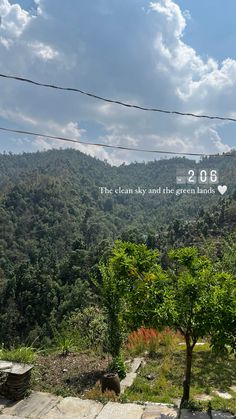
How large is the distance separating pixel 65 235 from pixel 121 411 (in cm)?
8641

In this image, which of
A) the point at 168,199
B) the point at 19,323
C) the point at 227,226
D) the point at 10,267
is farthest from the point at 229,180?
the point at 19,323

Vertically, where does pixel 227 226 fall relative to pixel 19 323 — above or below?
above

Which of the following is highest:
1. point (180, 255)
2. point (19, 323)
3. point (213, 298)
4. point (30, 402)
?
point (180, 255)

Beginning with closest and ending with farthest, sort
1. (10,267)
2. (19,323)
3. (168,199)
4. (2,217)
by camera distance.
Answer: (19,323)
(10,267)
(2,217)
(168,199)

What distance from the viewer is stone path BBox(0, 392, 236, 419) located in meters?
5.52

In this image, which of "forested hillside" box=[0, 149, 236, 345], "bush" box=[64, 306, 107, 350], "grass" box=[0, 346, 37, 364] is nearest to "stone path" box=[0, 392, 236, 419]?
"grass" box=[0, 346, 37, 364]

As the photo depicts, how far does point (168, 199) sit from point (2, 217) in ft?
286

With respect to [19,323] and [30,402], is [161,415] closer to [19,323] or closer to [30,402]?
[30,402]

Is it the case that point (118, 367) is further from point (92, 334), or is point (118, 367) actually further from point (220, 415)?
point (92, 334)

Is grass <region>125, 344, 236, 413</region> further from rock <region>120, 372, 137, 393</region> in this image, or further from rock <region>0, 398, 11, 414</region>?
rock <region>0, 398, 11, 414</region>

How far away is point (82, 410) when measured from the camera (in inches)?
230

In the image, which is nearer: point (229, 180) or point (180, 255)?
point (180, 255)

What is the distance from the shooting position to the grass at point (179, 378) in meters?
6.71

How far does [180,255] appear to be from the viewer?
20.0 feet
